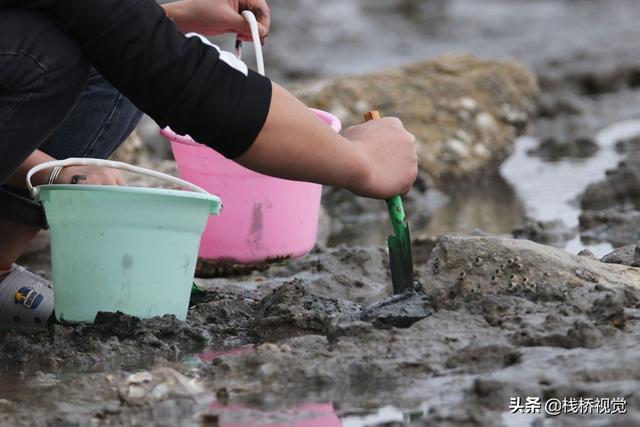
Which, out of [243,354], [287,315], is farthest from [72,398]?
[287,315]

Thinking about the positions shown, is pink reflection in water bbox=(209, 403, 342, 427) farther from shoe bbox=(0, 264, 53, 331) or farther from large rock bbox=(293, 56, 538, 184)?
large rock bbox=(293, 56, 538, 184)

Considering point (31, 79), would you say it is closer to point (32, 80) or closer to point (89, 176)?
point (32, 80)

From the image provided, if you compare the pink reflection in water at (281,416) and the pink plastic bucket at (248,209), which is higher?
the pink plastic bucket at (248,209)

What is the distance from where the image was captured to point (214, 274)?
175 inches

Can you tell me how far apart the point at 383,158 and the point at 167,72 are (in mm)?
594

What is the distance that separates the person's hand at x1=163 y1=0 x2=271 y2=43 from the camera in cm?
339

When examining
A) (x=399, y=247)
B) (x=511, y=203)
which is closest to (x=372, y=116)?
(x=399, y=247)

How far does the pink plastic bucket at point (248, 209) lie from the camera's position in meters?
3.55

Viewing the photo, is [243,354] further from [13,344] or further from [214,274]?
[214,274]

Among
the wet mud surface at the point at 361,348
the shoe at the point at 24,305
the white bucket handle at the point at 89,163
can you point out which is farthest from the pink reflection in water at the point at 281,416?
the shoe at the point at 24,305

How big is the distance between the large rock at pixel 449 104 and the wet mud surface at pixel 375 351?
3.83m

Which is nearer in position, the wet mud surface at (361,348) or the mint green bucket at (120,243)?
the wet mud surface at (361,348)

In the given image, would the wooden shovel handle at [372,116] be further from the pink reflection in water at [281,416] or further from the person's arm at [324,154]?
the pink reflection in water at [281,416]

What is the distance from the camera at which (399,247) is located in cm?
299
